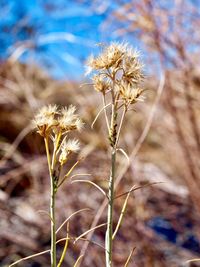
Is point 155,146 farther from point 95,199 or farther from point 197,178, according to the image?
point 197,178

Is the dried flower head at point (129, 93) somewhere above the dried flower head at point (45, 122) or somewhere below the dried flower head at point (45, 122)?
above

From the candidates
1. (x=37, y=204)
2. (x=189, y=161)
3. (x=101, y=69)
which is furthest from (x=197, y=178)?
(x=101, y=69)

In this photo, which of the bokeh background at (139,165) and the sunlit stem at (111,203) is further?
the bokeh background at (139,165)

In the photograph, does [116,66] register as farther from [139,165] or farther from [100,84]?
[139,165]

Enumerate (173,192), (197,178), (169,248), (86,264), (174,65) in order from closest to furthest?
(174,65) < (197,178) < (86,264) < (169,248) < (173,192)

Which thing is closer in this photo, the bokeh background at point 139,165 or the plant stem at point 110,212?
the plant stem at point 110,212

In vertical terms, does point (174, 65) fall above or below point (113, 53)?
above

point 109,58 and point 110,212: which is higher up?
point 109,58

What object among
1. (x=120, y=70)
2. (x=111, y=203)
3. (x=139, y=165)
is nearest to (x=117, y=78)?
(x=120, y=70)

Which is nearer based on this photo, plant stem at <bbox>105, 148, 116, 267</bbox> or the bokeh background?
plant stem at <bbox>105, 148, 116, 267</bbox>

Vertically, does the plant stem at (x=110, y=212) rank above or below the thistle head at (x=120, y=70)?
below

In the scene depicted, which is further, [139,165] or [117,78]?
[139,165]
